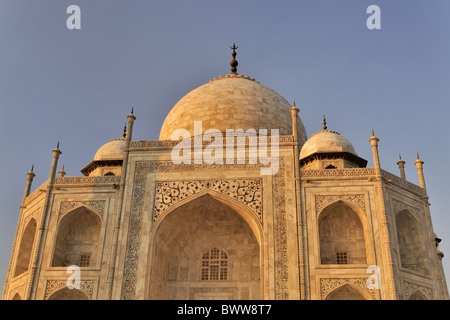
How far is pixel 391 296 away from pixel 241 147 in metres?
6.63

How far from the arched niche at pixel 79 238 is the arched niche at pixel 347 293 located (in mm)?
7688

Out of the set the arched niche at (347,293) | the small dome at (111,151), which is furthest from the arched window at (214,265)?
the small dome at (111,151)

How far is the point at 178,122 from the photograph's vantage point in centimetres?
2178

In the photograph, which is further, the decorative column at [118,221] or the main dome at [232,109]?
the main dome at [232,109]

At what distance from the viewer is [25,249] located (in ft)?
62.1

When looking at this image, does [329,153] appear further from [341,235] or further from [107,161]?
[107,161]

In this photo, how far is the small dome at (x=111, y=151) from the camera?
22138 millimetres

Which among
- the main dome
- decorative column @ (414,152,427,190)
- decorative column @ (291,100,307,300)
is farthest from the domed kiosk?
decorative column @ (414,152,427,190)

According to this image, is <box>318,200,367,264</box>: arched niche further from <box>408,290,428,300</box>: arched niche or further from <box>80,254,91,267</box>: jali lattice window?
<box>80,254,91,267</box>: jali lattice window

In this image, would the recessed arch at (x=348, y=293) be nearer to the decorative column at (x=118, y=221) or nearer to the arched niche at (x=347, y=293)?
the arched niche at (x=347, y=293)

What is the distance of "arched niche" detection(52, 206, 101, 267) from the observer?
A: 58.3ft

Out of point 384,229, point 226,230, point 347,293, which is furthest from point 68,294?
point 384,229
